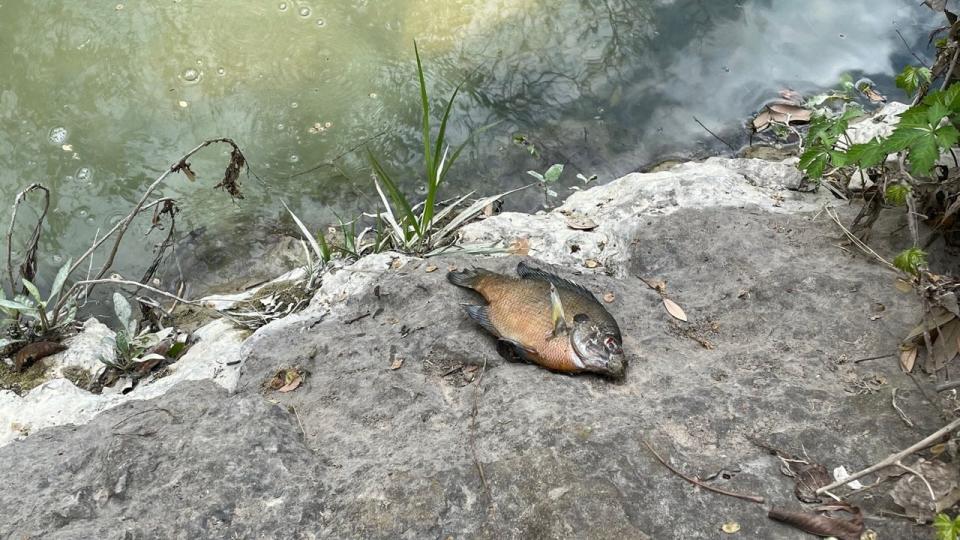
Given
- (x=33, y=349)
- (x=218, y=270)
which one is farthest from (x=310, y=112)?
(x=33, y=349)

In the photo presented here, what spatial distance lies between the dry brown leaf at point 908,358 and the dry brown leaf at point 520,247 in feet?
6.04

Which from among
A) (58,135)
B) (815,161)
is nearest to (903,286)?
(815,161)

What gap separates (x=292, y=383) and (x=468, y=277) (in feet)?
2.95

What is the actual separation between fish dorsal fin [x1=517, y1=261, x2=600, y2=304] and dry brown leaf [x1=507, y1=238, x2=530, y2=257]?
1.78 feet

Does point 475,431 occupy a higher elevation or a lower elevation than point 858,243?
higher

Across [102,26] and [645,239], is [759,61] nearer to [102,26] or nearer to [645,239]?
[645,239]

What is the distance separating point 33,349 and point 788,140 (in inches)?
208

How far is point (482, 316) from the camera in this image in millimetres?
2861

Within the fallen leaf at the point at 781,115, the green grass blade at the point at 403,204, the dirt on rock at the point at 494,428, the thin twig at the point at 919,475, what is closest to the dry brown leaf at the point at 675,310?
the dirt on rock at the point at 494,428

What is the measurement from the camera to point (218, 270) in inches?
178

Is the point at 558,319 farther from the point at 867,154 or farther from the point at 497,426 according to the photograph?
the point at 867,154

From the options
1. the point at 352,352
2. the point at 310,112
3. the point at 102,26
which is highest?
the point at 102,26

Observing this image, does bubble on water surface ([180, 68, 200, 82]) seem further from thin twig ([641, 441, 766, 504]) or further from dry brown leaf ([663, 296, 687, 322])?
thin twig ([641, 441, 766, 504])

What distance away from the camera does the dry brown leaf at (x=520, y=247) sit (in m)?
3.71
